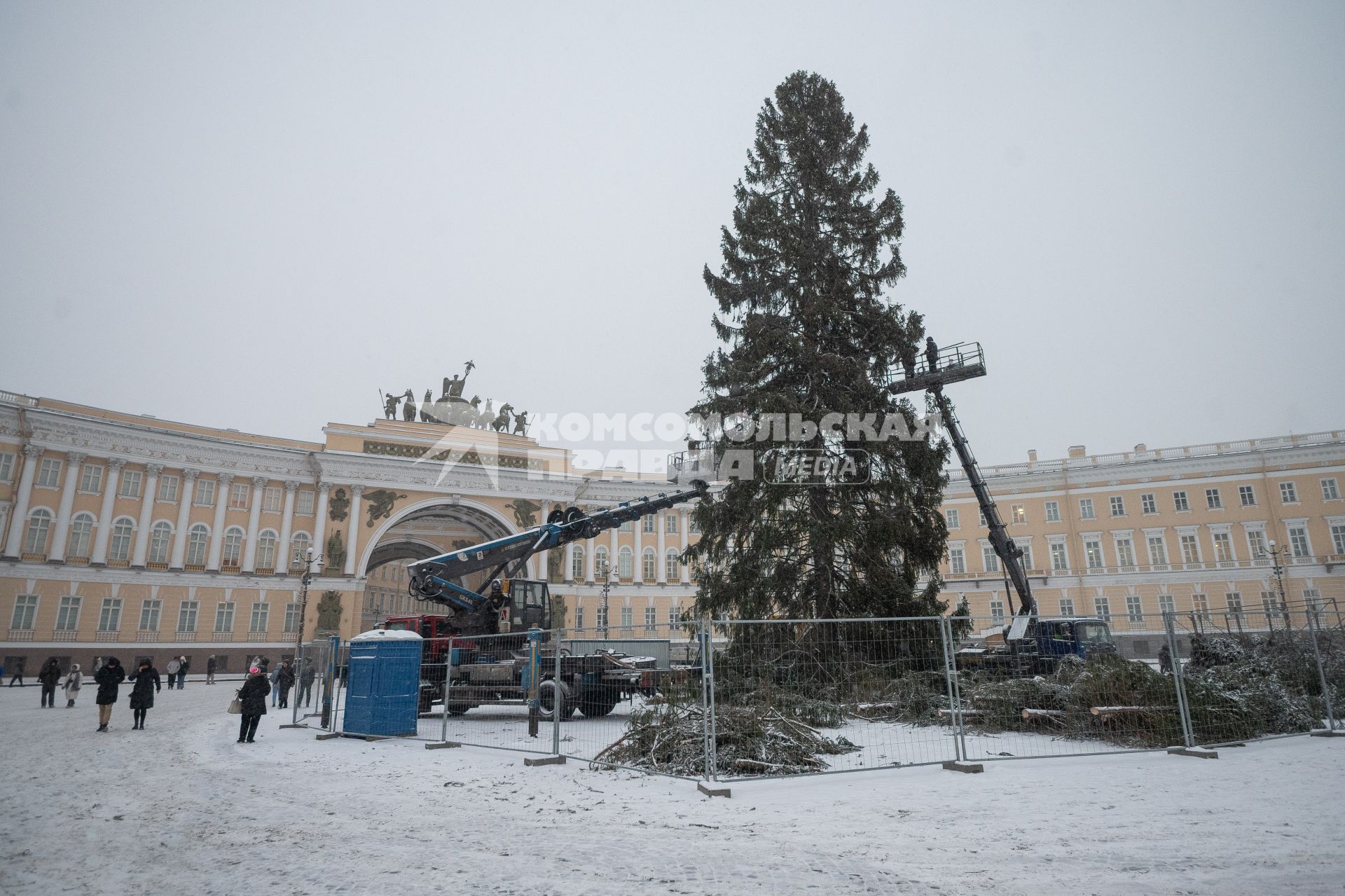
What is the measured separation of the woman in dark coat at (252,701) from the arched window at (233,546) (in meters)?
34.9

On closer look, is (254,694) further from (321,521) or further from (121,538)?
(121,538)

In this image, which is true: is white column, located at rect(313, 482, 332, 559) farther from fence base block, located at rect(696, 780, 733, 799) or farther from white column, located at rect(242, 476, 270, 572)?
fence base block, located at rect(696, 780, 733, 799)

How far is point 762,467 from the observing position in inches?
746

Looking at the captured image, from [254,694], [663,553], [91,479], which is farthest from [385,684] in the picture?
[663,553]

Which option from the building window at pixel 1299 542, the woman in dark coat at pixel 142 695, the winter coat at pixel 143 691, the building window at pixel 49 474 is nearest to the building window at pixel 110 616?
the building window at pixel 49 474

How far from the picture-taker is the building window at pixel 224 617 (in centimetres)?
4206

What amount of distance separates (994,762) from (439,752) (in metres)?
8.14

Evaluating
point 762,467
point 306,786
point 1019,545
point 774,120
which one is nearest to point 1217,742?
point 762,467

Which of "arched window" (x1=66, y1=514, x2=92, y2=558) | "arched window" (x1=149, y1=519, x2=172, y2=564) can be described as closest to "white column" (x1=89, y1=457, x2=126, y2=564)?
"arched window" (x1=66, y1=514, x2=92, y2=558)

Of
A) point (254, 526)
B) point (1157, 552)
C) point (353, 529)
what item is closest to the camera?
point (254, 526)

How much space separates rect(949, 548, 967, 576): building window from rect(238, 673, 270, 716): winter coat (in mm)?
48421

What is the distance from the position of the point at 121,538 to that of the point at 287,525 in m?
8.08

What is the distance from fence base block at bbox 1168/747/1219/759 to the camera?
30.9 feet

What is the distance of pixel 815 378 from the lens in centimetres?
1966
